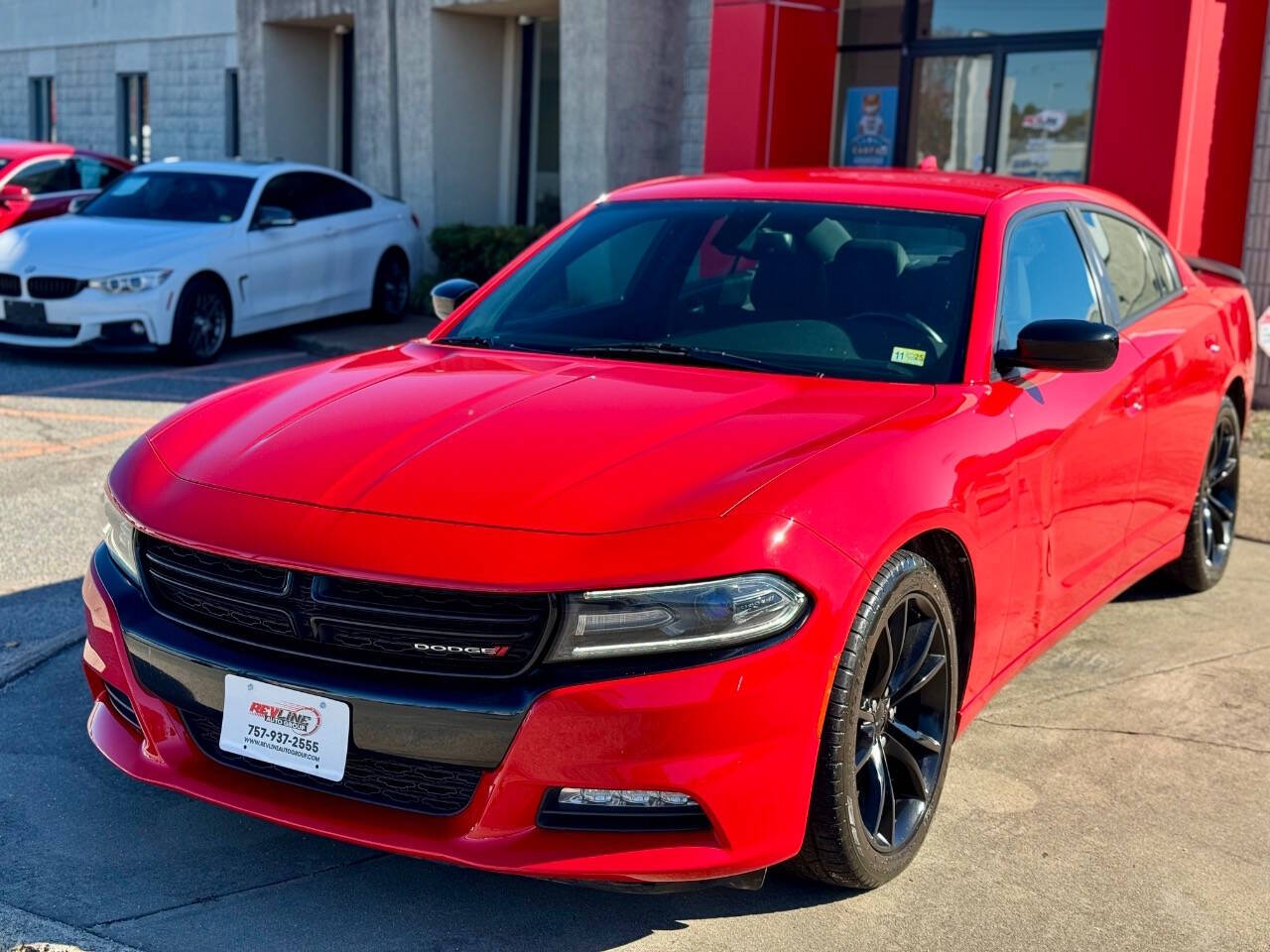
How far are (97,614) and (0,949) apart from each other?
29.3 inches

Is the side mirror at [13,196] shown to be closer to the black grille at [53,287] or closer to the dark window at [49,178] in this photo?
the dark window at [49,178]

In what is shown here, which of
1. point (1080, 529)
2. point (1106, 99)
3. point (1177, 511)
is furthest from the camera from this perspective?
point (1106, 99)

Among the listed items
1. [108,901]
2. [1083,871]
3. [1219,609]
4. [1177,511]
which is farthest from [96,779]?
[1219,609]

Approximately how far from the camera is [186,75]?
23297 mm

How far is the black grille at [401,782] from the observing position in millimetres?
2965

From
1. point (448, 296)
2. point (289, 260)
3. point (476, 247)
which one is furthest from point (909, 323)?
point (476, 247)

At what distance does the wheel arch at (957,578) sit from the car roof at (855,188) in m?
1.25

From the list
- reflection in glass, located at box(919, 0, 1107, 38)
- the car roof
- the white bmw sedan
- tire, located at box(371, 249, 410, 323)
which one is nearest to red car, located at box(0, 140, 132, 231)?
the white bmw sedan

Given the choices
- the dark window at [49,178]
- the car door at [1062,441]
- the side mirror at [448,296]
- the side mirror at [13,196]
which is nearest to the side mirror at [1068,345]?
the car door at [1062,441]

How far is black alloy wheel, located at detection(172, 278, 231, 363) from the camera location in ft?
36.5

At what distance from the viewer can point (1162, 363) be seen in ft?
16.6

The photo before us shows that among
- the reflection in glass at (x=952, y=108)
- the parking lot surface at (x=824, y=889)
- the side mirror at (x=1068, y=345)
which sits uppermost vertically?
the reflection in glass at (x=952, y=108)

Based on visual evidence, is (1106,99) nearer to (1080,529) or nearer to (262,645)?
(1080,529)

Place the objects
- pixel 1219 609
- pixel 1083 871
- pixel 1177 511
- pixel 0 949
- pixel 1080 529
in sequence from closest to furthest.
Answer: pixel 0 949 → pixel 1083 871 → pixel 1080 529 → pixel 1177 511 → pixel 1219 609
